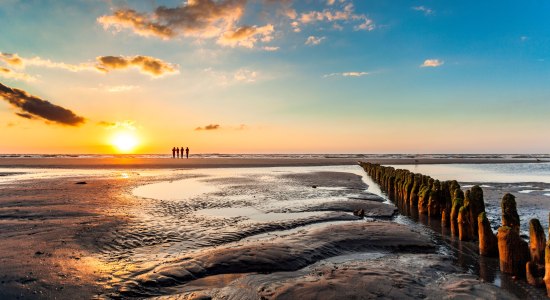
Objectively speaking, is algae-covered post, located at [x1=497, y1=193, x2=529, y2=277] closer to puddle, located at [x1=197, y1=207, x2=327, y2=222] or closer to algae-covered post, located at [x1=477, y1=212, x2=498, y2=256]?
algae-covered post, located at [x1=477, y1=212, x2=498, y2=256]

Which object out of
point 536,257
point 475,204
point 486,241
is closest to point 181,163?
point 475,204

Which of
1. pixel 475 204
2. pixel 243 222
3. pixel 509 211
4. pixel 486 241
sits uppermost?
pixel 509 211

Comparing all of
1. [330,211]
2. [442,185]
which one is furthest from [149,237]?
[442,185]

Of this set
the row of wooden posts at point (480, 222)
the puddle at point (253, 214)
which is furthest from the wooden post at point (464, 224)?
the puddle at point (253, 214)

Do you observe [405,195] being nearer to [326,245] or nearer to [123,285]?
[326,245]

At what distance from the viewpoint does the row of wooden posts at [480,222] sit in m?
6.63

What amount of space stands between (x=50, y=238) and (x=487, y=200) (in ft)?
54.2

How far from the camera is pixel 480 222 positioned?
8.16 m

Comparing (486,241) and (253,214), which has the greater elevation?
(486,241)

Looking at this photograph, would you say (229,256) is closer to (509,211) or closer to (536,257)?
(536,257)

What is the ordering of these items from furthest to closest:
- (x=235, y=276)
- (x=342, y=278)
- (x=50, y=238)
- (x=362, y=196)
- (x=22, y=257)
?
(x=362, y=196) < (x=50, y=238) < (x=22, y=257) < (x=235, y=276) < (x=342, y=278)

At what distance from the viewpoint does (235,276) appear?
254 inches

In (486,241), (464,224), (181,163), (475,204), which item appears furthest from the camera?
(181,163)

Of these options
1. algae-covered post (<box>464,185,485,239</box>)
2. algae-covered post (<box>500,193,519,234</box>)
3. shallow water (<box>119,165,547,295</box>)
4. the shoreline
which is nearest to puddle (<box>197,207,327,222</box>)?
shallow water (<box>119,165,547,295</box>)
